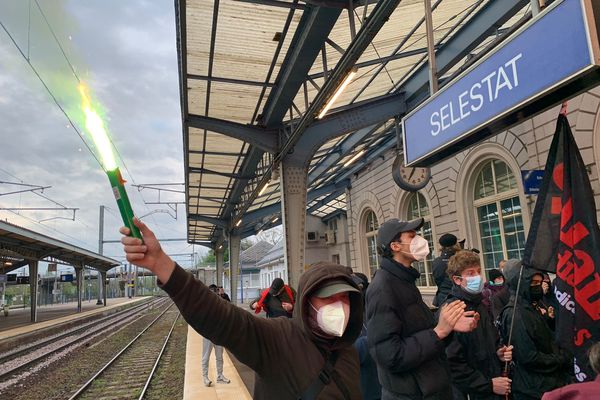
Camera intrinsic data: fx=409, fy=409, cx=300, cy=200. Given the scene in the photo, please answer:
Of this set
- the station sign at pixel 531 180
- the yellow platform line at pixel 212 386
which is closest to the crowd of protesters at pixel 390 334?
the station sign at pixel 531 180

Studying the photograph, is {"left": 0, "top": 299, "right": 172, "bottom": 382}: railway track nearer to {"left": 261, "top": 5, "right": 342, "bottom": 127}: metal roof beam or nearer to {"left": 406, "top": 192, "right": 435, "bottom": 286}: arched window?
{"left": 261, "top": 5, "right": 342, "bottom": 127}: metal roof beam

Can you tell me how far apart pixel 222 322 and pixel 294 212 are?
7.58 metres

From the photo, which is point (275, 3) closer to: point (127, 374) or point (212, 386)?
point (212, 386)

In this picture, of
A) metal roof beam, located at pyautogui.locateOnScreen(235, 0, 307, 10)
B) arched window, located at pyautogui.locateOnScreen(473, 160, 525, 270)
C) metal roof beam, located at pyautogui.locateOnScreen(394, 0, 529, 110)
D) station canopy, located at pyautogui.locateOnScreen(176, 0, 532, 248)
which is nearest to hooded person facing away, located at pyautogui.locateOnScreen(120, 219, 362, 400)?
station canopy, located at pyautogui.locateOnScreen(176, 0, 532, 248)

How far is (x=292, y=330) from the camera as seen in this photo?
1.74m

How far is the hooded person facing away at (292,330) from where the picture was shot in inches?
57.6

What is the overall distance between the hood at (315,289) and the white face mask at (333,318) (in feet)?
0.16

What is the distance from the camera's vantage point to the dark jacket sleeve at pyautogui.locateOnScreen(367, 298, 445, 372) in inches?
91.4

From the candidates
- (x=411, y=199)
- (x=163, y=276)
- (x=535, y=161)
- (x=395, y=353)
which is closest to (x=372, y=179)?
(x=411, y=199)

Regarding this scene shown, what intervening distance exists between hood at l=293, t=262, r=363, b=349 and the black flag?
1.17 metres

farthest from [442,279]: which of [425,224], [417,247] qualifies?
[425,224]

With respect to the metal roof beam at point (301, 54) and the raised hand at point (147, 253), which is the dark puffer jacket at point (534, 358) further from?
the metal roof beam at point (301, 54)

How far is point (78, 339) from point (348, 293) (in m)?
18.7

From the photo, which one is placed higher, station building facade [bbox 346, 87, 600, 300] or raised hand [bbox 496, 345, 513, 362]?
station building facade [bbox 346, 87, 600, 300]
